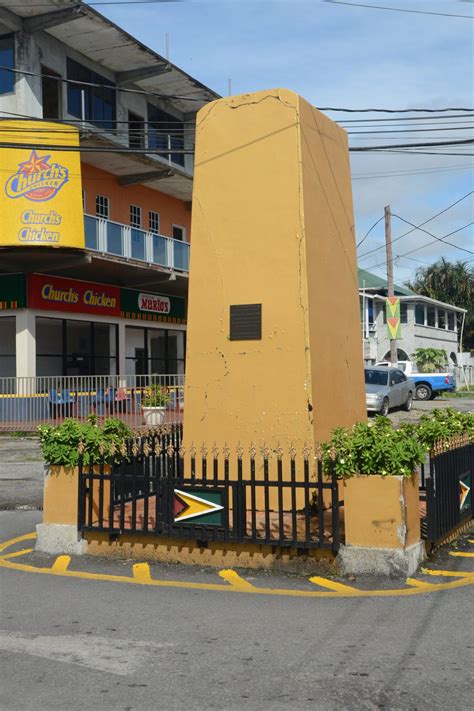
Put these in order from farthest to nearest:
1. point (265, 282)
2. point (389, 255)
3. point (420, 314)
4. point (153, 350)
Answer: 1. point (420, 314)
2. point (389, 255)
3. point (153, 350)
4. point (265, 282)

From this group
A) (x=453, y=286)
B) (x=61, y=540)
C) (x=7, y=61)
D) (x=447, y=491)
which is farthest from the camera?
(x=453, y=286)

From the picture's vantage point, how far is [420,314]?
58.5 metres

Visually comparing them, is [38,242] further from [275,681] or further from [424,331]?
[424,331]

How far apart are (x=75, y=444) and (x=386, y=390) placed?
850 inches

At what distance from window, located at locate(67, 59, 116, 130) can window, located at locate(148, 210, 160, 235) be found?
4514mm

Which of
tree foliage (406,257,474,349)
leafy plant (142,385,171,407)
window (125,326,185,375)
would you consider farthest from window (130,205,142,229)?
tree foliage (406,257,474,349)

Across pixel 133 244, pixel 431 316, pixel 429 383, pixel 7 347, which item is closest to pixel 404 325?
pixel 431 316

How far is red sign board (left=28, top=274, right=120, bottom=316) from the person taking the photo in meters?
24.6

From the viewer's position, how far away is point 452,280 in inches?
3083

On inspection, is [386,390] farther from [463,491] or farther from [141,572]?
[141,572]

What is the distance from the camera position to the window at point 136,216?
97.6 ft

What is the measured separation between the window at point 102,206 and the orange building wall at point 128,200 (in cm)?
15

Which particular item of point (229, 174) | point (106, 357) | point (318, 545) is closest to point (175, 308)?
point (106, 357)

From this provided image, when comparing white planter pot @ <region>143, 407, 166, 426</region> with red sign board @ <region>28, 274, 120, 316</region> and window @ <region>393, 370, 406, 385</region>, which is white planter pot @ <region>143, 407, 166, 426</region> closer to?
red sign board @ <region>28, 274, 120, 316</region>
